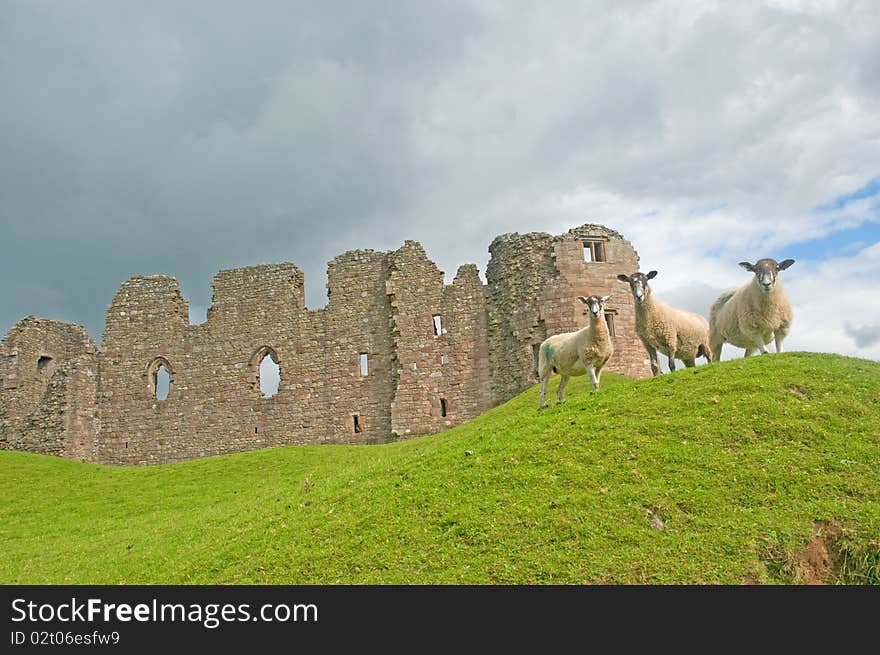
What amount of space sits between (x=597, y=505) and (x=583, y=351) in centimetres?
617

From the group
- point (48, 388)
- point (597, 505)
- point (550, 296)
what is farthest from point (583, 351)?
point (48, 388)

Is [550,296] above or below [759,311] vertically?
above

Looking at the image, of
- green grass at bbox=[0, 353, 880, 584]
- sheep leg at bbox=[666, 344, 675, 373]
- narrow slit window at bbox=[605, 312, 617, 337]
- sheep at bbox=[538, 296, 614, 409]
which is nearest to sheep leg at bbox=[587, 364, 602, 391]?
sheep at bbox=[538, 296, 614, 409]

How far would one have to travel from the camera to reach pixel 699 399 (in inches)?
543

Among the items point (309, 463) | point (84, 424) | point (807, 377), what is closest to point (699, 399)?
point (807, 377)

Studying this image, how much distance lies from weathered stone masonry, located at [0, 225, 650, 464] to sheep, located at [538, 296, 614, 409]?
45.6 feet

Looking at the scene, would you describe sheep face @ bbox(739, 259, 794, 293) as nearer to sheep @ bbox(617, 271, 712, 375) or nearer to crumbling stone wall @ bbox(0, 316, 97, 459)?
sheep @ bbox(617, 271, 712, 375)

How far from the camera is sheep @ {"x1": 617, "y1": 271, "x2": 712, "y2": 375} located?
1692cm

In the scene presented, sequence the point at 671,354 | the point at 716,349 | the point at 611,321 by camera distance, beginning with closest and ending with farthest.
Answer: the point at 671,354 → the point at 716,349 → the point at 611,321

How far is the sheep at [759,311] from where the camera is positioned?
603 inches

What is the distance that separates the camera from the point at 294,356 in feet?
119

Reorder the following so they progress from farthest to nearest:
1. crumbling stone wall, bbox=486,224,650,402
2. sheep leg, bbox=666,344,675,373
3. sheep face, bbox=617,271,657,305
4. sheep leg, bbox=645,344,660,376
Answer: crumbling stone wall, bbox=486,224,650,402 → sheep leg, bbox=645,344,660,376 → sheep leg, bbox=666,344,675,373 → sheep face, bbox=617,271,657,305

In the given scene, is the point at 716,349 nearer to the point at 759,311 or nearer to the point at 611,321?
the point at 759,311

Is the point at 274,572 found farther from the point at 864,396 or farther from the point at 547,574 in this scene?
the point at 864,396
